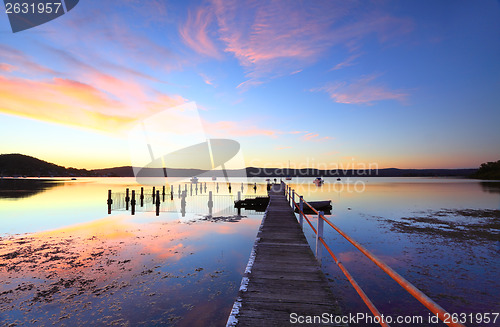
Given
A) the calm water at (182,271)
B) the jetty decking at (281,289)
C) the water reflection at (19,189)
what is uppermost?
the jetty decking at (281,289)

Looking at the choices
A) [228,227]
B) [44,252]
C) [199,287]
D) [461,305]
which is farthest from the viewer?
[228,227]

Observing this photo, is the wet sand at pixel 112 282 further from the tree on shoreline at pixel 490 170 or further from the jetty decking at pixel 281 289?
the tree on shoreline at pixel 490 170

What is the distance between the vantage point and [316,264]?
6.68m

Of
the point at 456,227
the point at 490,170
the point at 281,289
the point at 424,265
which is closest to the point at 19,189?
the point at 281,289

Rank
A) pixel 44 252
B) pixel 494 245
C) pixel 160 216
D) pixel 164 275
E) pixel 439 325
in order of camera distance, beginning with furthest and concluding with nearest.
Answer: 1. pixel 160 216
2. pixel 494 245
3. pixel 44 252
4. pixel 164 275
5. pixel 439 325

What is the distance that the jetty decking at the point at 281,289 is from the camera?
4301 mm

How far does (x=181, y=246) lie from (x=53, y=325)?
26.5 ft

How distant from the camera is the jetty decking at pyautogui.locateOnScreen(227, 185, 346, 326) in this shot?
169 inches

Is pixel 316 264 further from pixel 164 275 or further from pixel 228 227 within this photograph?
pixel 228 227

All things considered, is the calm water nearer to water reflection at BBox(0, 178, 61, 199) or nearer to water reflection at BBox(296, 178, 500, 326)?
water reflection at BBox(296, 178, 500, 326)

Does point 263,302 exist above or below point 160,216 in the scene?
above

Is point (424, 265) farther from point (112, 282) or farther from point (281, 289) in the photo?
point (112, 282)

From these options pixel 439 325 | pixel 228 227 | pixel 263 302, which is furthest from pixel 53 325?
pixel 228 227

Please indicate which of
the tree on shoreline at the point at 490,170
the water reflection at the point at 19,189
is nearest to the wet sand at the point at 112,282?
the water reflection at the point at 19,189
